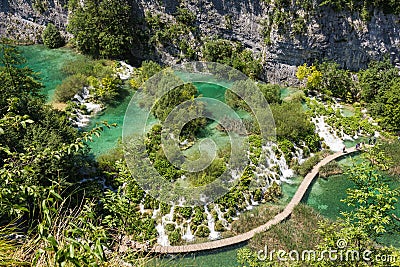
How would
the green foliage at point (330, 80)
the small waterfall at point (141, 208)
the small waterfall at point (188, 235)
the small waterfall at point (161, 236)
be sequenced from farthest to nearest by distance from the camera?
the green foliage at point (330, 80) → the small waterfall at point (141, 208) → the small waterfall at point (188, 235) → the small waterfall at point (161, 236)

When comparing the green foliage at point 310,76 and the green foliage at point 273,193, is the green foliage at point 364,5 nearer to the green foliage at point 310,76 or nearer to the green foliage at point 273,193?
the green foliage at point 310,76

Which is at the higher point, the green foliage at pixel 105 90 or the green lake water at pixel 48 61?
the green lake water at pixel 48 61

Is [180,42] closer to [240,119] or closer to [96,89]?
[96,89]

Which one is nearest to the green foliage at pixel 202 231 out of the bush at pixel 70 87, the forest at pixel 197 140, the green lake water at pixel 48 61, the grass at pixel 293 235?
the forest at pixel 197 140

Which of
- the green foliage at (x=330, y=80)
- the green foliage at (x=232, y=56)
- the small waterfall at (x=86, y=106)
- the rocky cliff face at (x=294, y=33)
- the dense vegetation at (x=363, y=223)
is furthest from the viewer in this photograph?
the green foliage at (x=232, y=56)

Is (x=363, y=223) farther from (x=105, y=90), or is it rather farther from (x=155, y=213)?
(x=105, y=90)

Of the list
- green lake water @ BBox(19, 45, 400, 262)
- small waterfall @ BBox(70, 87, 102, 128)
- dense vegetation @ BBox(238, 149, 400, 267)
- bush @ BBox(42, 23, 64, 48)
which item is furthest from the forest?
bush @ BBox(42, 23, 64, 48)

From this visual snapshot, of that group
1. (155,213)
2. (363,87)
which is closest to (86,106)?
(155,213)
